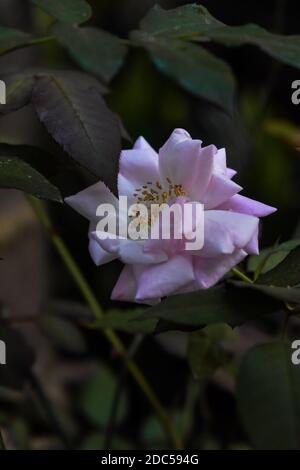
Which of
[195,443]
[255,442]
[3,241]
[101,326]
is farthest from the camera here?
[3,241]

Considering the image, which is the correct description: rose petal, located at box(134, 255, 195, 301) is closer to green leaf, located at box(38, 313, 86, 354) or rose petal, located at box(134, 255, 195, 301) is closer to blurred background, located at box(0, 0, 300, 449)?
blurred background, located at box(0, 0, 300, 449)

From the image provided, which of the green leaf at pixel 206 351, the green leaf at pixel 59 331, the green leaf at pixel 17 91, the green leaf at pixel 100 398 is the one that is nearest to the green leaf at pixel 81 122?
the green leaf at pixel 17 91

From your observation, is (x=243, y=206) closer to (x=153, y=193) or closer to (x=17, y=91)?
(x=153, y=193)

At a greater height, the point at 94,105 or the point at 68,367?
the point at 94,105

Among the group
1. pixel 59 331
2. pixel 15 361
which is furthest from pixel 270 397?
pixel 59 331

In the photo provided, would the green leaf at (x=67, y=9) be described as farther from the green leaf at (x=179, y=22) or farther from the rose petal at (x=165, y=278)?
the rose petal at (x=165, y=278)
